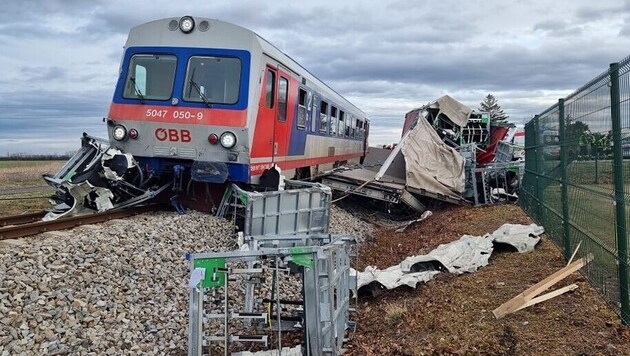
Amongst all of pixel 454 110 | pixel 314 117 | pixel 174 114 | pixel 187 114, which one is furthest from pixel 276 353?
Result: pixel 454 110

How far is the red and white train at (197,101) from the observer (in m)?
10.0

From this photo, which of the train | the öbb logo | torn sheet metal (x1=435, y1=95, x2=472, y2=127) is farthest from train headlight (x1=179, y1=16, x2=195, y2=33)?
torn sheet metal (x1=435, y1=95, x2=472, y2=127)

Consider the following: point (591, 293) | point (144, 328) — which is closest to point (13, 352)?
point (144, 328)

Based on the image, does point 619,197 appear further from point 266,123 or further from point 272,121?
point 272,121

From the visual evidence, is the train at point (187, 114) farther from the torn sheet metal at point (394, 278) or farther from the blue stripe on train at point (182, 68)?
the torn sheet metal at point (394, 278)

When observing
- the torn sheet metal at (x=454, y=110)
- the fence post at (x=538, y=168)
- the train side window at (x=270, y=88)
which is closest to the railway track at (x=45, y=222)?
the train side window at (x=270, y=88)

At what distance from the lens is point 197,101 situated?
10.3m

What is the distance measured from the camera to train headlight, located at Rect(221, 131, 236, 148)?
393 inches

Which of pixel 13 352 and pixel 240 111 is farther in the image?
pixel 240 111

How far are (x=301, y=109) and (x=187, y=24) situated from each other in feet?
12.2

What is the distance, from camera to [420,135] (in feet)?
57.9

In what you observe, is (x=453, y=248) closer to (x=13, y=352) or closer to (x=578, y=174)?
(x=578, y=174)

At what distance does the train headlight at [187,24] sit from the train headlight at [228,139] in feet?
6.69

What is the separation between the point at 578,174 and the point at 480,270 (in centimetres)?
190
